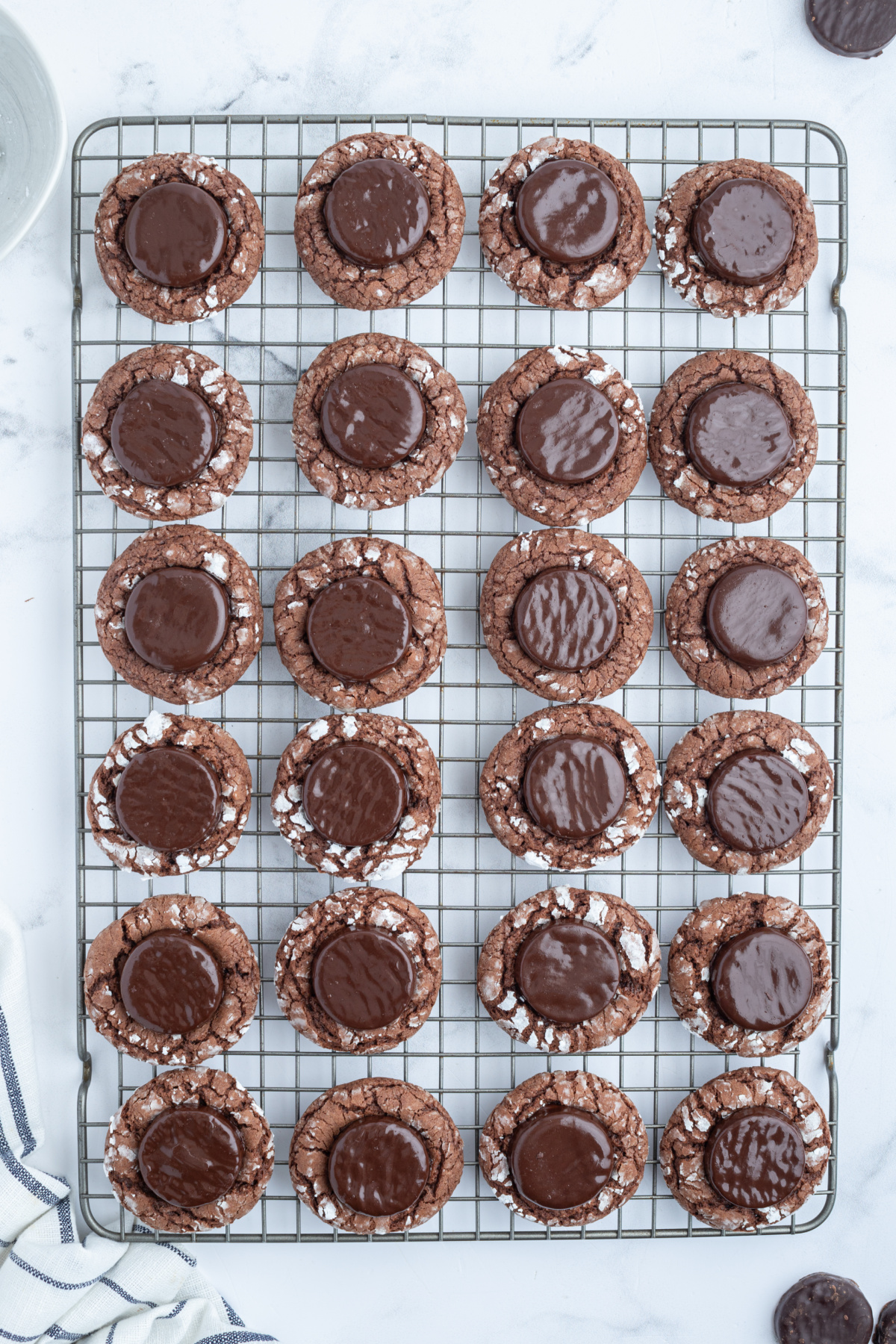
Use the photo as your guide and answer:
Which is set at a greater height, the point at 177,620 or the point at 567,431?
the point at 567,431

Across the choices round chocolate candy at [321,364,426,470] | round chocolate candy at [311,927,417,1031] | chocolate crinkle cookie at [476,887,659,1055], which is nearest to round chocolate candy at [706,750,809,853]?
chocolate crinkle cookie at [476,887,659,1055]

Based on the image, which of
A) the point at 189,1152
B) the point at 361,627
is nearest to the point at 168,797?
the point at 361,627

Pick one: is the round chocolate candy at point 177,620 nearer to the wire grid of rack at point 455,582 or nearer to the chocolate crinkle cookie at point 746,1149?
the wire grid of rack at point 455,582

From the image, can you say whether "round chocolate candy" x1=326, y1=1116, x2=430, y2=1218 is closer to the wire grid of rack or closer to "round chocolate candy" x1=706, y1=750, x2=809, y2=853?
the wire grid of rack

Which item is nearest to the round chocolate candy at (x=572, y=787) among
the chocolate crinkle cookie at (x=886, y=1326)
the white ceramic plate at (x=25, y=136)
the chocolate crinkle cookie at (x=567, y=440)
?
the chocolate crinkle cookie at (x=567, y=440)

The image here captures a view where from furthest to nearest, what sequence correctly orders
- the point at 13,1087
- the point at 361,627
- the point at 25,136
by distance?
the point at 13,1087, the point at 361,627, the point at 25,136

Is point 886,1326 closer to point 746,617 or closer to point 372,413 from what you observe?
point 746,617
